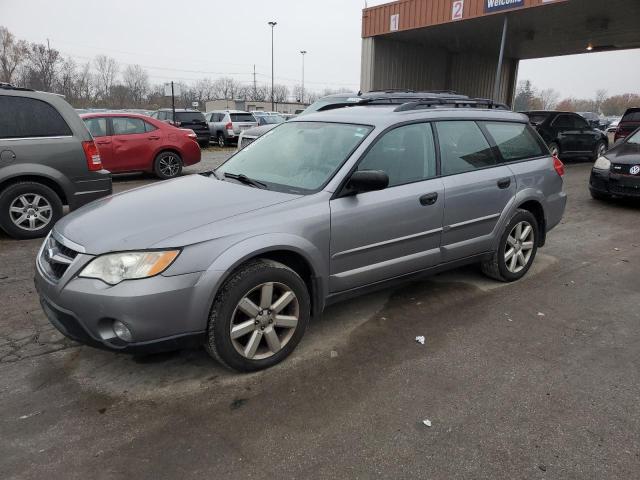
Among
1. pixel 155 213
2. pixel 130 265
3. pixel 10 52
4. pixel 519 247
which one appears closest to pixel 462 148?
pixel 519 247

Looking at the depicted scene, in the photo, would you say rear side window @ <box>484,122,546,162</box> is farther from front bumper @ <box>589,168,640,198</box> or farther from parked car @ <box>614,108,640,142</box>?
parked car @ <box>614,108,640,142</box>

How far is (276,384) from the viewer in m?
3.00

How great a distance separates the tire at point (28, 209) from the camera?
5926mm

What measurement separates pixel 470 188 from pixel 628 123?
1397cm

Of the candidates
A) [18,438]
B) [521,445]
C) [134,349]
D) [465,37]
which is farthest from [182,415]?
[465,37]

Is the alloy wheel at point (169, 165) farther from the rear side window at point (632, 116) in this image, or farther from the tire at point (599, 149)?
the rear side window at point (632, 116)

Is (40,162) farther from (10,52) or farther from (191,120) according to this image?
(10,52)

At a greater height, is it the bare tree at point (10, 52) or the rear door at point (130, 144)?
the bare tree at point (10, 52)

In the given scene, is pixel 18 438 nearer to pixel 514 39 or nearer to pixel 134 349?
pixel 134 349

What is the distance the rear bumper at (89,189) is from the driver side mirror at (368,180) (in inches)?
166

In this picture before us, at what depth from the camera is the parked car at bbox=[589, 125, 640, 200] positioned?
7.98 m

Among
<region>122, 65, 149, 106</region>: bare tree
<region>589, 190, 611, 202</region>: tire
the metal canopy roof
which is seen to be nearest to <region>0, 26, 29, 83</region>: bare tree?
<region>122, 65, 149, 106</region>: bare tree

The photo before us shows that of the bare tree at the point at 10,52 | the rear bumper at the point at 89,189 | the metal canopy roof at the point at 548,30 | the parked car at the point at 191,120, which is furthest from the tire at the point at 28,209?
the bare tree at the point at 10,52

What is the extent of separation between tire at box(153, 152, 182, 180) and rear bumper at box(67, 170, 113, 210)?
15.5 ft
